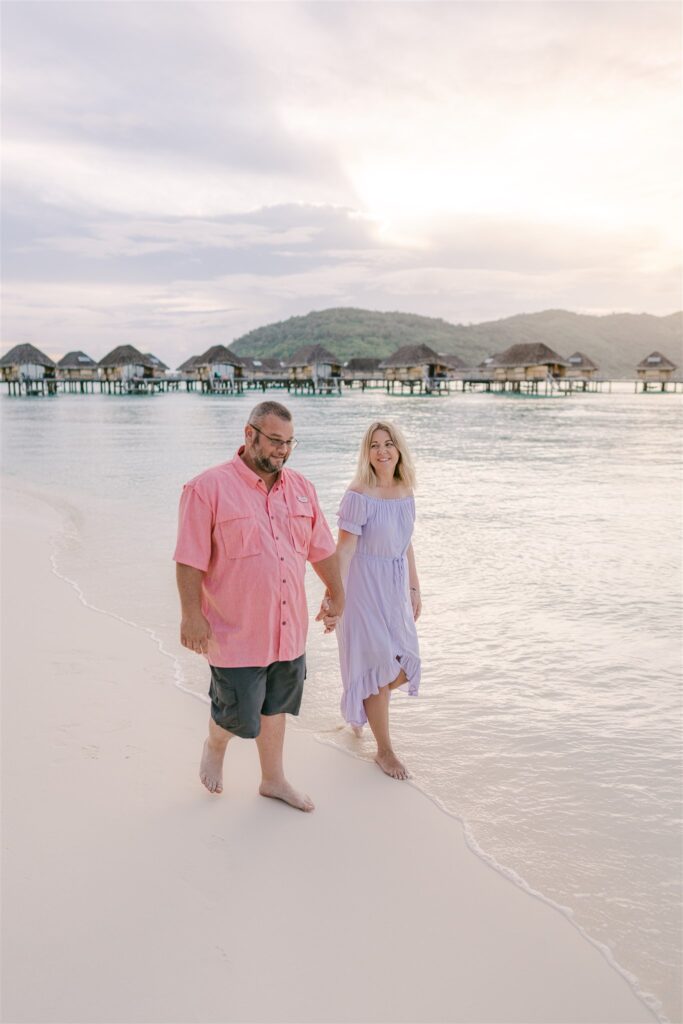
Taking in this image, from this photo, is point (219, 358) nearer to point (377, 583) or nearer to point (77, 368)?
point (77, 368)

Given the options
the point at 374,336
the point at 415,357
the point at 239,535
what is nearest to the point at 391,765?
the point at 239,535

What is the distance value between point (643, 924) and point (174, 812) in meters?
1.79

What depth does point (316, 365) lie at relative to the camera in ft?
262

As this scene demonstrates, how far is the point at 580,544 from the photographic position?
848 centimetres

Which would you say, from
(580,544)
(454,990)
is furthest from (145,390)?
(454,990)

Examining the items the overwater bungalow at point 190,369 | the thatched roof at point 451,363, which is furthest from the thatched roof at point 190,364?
the thatched roof at point 451,363

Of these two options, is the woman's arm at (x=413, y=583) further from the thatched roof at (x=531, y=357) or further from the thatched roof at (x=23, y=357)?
the thatched roof at (x=23, y=357)

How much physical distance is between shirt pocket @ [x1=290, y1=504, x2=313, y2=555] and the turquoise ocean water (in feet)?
4.37

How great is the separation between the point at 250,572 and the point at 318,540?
1.17 ft

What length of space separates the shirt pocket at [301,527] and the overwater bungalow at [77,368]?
88.0 meters

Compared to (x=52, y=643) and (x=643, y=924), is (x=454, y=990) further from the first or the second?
(x=52, y=643)

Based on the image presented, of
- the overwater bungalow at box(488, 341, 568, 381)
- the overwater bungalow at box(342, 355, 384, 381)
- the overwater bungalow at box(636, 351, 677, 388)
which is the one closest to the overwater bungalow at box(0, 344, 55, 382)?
the overwater bungalow at box(342, 355, 384, 381)

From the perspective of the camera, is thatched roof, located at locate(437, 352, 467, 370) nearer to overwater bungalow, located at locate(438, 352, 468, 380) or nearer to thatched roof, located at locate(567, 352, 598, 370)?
overwater bungalow, located at locate(438, 352, 468, 380)

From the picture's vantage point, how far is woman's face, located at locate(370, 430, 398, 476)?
3.21m
